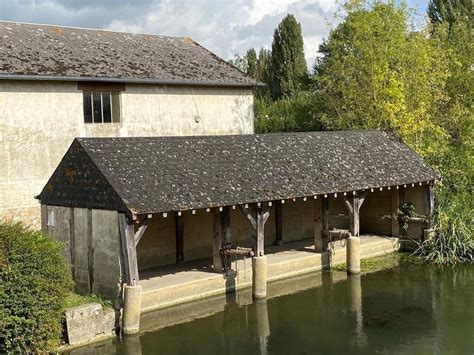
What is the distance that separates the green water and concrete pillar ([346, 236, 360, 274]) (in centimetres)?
69

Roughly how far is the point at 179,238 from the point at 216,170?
3103mm

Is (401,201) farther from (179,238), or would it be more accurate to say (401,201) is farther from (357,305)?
(179,238)

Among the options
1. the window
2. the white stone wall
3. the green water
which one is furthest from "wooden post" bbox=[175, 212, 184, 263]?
the window

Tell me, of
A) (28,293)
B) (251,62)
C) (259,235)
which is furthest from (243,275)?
(251,62)

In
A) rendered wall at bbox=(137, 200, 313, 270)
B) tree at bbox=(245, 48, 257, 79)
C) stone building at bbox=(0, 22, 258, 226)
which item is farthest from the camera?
tree at bbox=(245, 48, 257, 79)

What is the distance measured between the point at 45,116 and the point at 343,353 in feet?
45.0

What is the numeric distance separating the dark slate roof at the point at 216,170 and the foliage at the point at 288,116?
47.9 ft

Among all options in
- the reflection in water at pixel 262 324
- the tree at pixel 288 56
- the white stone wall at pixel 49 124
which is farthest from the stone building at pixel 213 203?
the tree at pixel 288 56

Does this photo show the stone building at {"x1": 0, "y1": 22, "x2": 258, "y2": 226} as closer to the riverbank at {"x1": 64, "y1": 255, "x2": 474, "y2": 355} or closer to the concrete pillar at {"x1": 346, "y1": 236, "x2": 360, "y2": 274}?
the riverbank at {"x1": 64, "y1": 255, "x2": 474, "y2": 355}

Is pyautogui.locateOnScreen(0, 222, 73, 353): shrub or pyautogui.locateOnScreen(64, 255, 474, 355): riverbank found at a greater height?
pyautogui.locateOnScreen(0, 222, 73, 353): shrub

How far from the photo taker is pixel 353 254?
19.2 meters

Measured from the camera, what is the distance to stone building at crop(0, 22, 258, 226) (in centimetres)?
2097

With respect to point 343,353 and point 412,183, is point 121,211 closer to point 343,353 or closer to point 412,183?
point 343,353

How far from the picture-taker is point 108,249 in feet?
48.4
